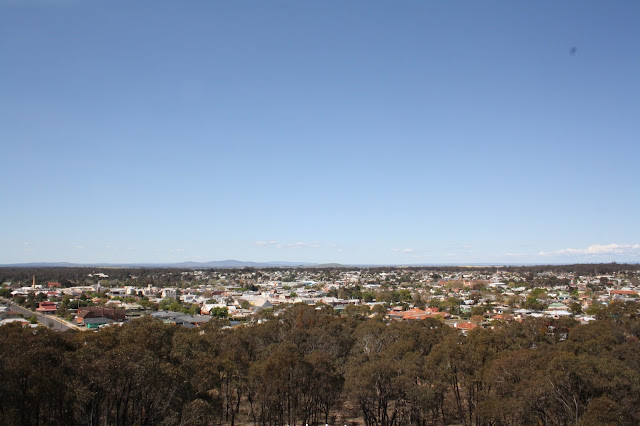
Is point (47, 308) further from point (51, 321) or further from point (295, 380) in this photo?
point (295, 380)

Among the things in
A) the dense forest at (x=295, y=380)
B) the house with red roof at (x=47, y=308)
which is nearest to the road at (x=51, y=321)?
the house with red roof at (x=47, y=308)

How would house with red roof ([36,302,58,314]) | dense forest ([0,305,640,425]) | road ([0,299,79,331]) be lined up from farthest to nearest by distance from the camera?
house with red roof ([36,302,58,314])
road ([0,299,79,331])
dense forest ([0,305,640,425])

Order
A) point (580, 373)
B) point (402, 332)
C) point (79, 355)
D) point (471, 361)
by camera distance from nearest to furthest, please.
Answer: point (79, 355) < point (580, 373) < point (471, 361) < point (402, 332)

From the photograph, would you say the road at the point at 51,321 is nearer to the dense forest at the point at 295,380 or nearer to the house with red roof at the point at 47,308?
the house with red roof at the point at 47,308

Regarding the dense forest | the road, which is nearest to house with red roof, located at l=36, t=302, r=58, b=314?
the road

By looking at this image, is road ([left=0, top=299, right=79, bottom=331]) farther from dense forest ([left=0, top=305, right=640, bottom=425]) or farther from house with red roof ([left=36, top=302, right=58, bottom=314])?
dense forest ([left=0, top=305, right=640, bottom=425])

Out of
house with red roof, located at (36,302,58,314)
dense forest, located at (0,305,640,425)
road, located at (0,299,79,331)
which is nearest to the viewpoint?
dense forest, located at (0,305,640,425)

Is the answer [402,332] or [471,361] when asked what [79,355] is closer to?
[471,361]

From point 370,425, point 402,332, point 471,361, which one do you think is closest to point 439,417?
point 471,361
